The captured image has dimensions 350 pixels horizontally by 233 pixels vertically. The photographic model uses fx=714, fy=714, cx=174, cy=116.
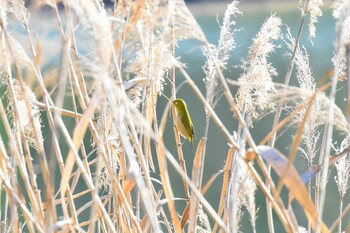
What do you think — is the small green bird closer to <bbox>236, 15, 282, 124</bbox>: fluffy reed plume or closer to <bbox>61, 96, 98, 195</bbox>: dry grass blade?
<bbox>236, 15, 282, 124</bbox>: fluffy reed plume

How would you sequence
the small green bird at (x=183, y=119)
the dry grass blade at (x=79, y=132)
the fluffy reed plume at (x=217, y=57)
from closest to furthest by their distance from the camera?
the dry grass blade at (x=79, y=132) < the fluffy reed plume at (x=217, y=57) < the small green bird at (x=183, y=119)

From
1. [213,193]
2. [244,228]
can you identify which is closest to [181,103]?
[244,228]

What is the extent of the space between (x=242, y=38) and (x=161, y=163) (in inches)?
349

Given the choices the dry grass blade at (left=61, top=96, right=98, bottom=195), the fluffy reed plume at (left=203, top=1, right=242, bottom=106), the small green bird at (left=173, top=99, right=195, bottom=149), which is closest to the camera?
the dry grass blade at (left=61, top=96, right=98, bottom=195)

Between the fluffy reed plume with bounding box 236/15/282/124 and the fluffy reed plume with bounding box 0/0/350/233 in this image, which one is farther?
the fluffy reed plume with bounding box 236/15/282/124

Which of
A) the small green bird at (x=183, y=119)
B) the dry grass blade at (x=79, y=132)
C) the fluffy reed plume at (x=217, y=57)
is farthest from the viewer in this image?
the small green bird at (x=183, y=119)

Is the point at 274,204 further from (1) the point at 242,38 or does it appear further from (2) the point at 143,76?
(1) the point at 242,38

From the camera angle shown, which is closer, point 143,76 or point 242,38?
point 143,76

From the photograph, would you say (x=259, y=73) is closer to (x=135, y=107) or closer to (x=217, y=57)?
(x=217, y=57)

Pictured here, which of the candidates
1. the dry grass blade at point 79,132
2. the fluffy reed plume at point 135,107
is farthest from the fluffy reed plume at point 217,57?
the dry grass blade at point 79,132

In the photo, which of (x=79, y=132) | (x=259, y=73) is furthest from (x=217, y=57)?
(x=79, y=132)

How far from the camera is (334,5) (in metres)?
1.21

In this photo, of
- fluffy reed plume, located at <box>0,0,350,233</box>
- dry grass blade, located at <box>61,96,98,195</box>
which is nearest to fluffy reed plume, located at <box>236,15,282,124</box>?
fluffy reed plume, located at <box>0,0,350,233</box>

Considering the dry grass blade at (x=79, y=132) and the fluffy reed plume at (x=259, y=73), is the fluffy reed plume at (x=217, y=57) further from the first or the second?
the dry grass blade at (x=79, y=132)
